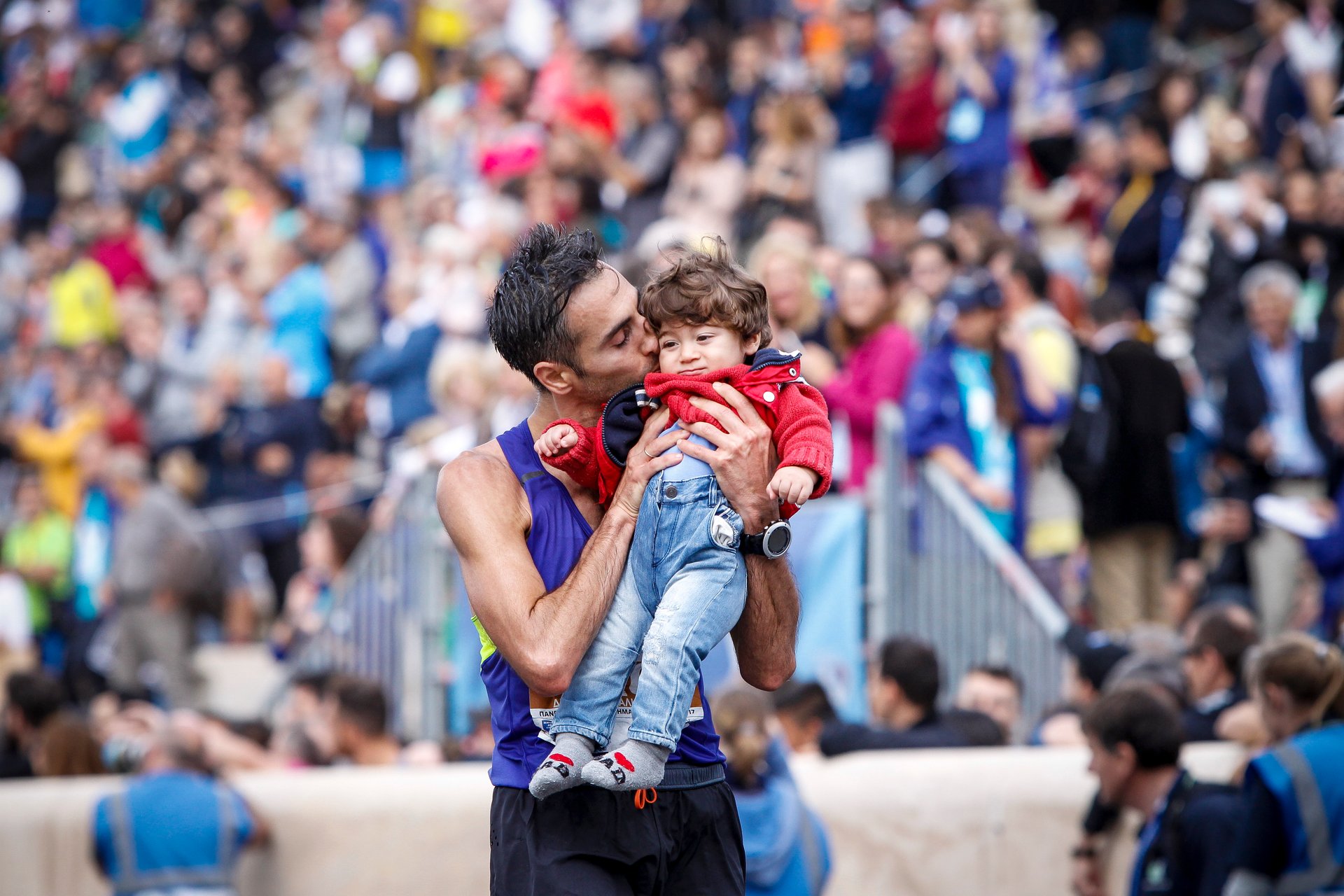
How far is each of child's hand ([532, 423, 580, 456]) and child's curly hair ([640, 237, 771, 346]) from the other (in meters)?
0.31

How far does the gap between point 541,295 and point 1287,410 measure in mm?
6643

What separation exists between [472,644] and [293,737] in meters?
1.05

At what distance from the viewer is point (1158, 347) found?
32.3ft

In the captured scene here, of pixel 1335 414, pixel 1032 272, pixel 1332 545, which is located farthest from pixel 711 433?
pixel 1335 414

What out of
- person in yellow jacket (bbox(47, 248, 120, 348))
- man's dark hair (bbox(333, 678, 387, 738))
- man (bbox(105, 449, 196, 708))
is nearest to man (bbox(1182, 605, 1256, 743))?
man's dark hair (bbox(333, 678, 387, 738))

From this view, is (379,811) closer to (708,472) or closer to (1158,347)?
(708,472)

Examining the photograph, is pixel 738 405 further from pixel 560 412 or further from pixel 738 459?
pixel 560 412

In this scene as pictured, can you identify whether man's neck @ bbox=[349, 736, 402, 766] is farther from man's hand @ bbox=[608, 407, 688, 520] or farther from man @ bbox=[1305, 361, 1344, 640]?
man's hand @ bbox=[608, 407, 688, 520]

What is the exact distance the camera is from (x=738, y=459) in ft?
12.4

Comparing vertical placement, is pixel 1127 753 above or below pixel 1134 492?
below

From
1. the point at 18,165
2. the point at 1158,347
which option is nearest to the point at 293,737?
the point at 1158,347

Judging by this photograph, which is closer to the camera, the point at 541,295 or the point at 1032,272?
the point at 541,295

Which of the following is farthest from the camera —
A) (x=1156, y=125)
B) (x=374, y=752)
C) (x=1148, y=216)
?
(x=1156, y=125)

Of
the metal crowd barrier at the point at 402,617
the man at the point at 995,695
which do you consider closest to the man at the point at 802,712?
the man at the point at 995,695
